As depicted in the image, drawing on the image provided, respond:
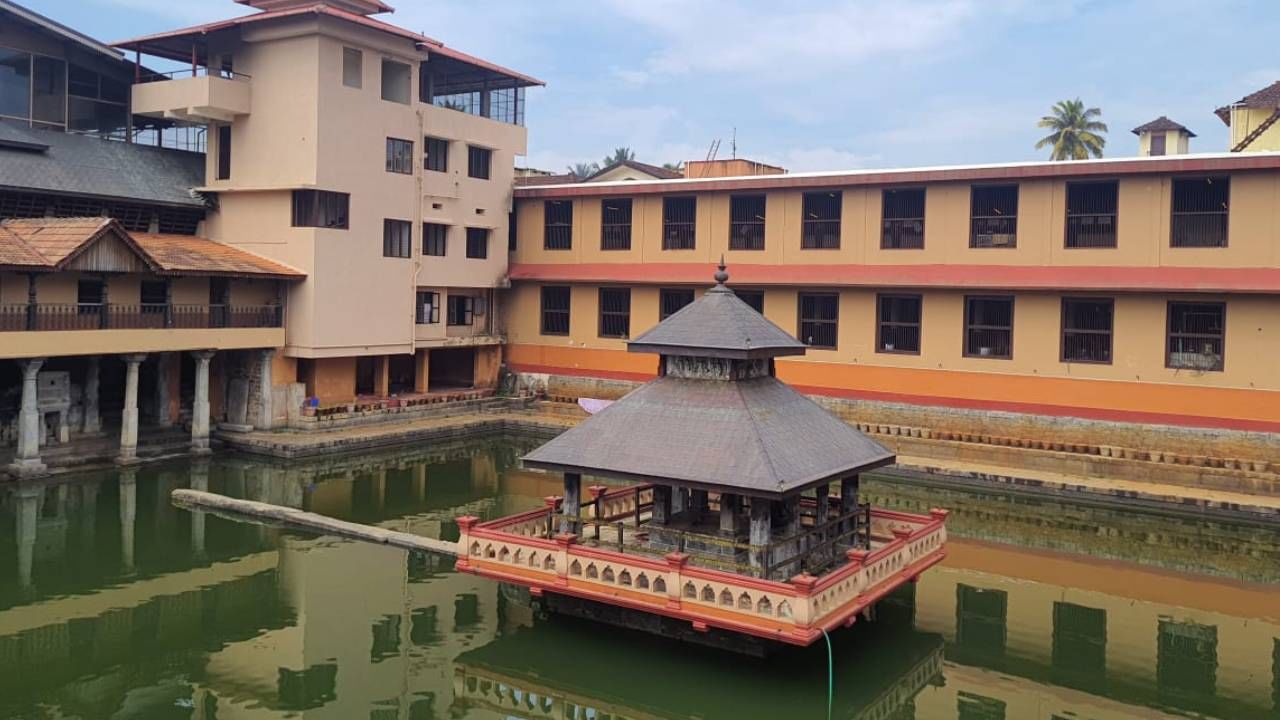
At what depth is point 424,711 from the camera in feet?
38.3

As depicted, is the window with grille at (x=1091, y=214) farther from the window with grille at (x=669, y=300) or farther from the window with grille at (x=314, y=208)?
the window with grille at (x=314, y=208)

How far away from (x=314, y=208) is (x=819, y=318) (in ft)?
45.0

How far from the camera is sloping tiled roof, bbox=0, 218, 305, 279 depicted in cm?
2200

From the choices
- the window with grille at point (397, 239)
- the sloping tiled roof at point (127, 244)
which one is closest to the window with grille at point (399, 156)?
the window with grille at point (397, 239)

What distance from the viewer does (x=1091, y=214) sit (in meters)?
25.6

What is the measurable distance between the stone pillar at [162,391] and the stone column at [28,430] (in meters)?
4.62

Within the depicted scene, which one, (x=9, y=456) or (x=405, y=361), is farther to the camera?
(x=405, y=361)

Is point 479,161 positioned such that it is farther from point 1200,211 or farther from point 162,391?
point 1200,211

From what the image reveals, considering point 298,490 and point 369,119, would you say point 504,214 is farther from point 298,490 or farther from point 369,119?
point 298,490

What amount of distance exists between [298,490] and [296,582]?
6.91 meters

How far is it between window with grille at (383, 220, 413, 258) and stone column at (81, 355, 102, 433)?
8038 mm

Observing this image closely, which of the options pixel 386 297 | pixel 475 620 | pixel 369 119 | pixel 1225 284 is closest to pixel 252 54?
pixel 369 119

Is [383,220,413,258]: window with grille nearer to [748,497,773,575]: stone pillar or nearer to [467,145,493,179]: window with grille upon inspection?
[467,145,493,179]: window with grille

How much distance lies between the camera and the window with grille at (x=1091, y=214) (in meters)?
25.3
